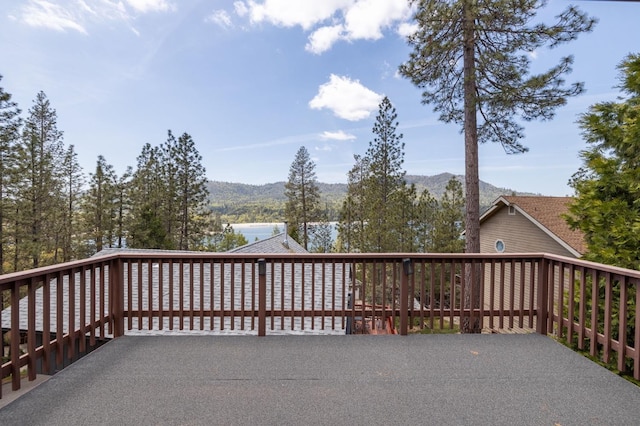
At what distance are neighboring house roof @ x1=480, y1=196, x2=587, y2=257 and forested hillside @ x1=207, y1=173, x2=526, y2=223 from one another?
1.21 m

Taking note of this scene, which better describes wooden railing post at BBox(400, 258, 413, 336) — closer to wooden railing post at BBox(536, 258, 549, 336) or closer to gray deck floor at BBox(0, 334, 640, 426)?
gray deck floor at BBox(0, 334, 640, 426)

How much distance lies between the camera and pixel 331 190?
30281 millimetres

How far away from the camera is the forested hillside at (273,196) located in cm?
1886

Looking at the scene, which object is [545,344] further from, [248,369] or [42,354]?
[42,354]

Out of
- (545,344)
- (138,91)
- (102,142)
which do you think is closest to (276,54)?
(138,91)

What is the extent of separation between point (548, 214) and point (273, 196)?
33.5m

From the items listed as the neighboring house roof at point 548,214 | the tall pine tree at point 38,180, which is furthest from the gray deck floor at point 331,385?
the tall pine tree at point 38,180

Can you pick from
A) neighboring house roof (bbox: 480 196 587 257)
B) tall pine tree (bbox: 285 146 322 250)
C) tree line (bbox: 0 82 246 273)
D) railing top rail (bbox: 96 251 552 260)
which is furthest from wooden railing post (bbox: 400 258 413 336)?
tall pine tree (bbox: 285 146 322 250)

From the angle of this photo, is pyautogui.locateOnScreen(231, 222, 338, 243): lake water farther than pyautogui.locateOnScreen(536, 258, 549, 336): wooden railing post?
Yes

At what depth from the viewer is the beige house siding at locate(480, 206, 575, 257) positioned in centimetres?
1046

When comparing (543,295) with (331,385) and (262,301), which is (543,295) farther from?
(262,301)

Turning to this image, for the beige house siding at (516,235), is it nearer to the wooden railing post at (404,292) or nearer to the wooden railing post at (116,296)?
the wooden railing post at (404,292)

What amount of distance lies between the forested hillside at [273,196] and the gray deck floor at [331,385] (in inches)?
479

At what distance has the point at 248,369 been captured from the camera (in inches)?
107
